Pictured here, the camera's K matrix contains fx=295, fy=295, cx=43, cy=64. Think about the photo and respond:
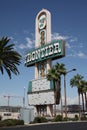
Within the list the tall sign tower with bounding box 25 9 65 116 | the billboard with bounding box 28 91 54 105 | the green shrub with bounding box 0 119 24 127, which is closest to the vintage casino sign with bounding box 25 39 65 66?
the tall sign tower with bounding box 25 9 65 116

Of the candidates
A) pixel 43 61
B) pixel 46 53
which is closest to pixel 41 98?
pixel 43 61

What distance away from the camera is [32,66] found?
100m

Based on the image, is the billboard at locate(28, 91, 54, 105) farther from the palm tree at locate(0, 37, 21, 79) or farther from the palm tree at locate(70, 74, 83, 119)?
the palm tree at locate(0, 37, 21, 79)

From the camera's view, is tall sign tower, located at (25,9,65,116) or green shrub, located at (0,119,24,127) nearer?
green shrub, located at (0,119,24,127)

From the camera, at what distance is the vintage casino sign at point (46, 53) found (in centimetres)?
8419

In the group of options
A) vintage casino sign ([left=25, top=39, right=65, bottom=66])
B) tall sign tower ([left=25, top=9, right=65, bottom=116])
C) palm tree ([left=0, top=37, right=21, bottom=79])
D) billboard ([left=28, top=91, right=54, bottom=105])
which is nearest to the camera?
palm tree ([left=0, top=37, right=21, bottom=79])

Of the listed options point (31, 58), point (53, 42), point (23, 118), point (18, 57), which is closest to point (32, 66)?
point (31, 58)

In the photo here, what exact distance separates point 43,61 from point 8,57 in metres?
46.2

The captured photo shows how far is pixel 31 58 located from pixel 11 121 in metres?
50.8

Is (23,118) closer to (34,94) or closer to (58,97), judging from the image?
(58,97)

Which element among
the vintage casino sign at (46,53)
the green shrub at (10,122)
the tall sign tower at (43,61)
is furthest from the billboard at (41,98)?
the green shrub at (10,122)

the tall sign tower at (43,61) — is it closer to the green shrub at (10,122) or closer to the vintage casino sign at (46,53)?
the vintage casino sign at (46,53)

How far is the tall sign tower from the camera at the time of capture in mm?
86769

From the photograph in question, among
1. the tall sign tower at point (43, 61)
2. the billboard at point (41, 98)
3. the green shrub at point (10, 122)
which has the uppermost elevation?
the tall sign tower at point (43, 61)
